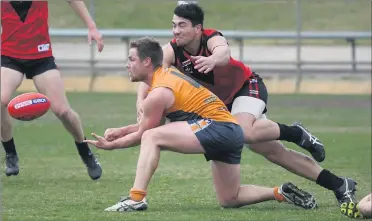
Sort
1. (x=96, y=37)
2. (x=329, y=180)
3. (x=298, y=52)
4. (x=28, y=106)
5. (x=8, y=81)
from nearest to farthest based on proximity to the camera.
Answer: (x=329, y=180) → (x=28, y=106) → (x=96, y=37) → (x=8, y=81) → (x=298, y=52)

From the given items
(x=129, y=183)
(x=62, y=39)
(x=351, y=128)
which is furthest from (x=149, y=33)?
(x=129, y=183)

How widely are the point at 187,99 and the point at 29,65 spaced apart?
9.32 ft

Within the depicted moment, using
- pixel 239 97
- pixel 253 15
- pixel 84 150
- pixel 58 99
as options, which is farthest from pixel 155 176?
pixel 253 15

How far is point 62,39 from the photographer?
23953 mm

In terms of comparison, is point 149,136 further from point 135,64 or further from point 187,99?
A: point 135,64

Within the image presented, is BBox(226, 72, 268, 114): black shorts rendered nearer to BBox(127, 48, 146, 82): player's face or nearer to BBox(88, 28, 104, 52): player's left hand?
BBox(127, 48, 146, 82): player's face

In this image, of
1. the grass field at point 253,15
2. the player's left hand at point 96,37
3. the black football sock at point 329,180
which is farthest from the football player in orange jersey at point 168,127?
the grass field at point 253,15

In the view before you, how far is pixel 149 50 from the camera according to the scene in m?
8.12

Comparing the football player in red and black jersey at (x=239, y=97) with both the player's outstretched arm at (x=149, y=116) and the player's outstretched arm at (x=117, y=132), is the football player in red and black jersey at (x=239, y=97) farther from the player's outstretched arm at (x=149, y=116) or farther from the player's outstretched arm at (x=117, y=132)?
the player's outstretched arm at (x=149, y=116)

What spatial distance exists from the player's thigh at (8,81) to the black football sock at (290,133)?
285cm

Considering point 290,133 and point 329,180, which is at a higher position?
point 290,133

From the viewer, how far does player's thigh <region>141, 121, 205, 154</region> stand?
793cm

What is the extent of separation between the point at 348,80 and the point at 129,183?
1321cm

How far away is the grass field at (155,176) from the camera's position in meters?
8.12
